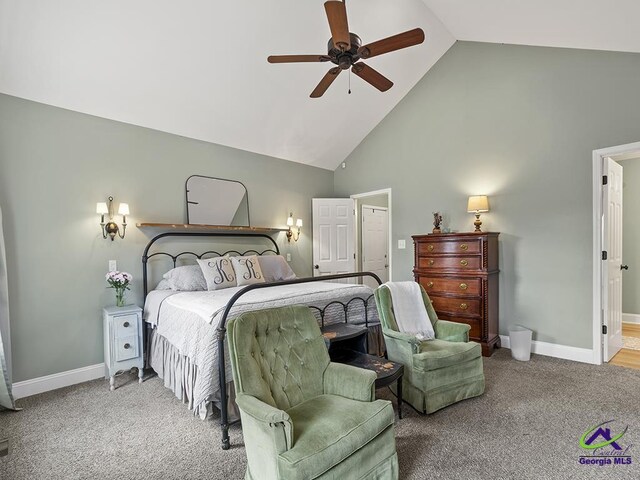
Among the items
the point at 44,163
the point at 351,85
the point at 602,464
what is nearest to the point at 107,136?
the point at 44,163

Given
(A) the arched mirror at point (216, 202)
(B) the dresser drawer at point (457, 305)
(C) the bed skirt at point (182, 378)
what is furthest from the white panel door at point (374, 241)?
(C) the bed skirt at point (182, 378)

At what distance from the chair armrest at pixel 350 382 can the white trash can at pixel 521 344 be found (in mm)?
2598

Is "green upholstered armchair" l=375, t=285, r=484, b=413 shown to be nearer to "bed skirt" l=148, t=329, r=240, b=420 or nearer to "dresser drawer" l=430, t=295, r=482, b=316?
"dresser drawer" l=430, t=295, r=482, b=316

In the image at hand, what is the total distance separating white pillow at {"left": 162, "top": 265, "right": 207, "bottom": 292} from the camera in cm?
371

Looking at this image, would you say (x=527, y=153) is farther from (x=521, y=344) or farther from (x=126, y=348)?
(x=126, y=348)

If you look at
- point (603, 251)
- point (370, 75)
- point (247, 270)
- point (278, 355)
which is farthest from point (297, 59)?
point (603, 251)

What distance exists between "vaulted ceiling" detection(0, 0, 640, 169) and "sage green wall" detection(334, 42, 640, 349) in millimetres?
283

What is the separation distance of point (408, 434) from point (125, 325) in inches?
109

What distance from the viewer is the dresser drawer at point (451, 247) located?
406 cm

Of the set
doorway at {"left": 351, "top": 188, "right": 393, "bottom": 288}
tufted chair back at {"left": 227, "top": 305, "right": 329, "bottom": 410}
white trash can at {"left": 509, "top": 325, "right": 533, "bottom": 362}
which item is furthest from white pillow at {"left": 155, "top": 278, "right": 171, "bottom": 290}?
white trash can at {"left": 509, "top": 325, "right": 533, "bottom": 362}

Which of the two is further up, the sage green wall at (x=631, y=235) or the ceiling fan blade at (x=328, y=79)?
the ceiling fan blade at (x=328, y=79)

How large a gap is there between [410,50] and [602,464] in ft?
14.8

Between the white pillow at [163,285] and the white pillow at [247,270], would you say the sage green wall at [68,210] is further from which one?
the white pillow at [247,270]

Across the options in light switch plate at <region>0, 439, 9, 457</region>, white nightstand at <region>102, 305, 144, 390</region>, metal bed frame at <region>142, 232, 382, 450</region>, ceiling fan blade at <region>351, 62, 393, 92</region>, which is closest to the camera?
light switch plate at <region>0, 439, 9, 457</region>
